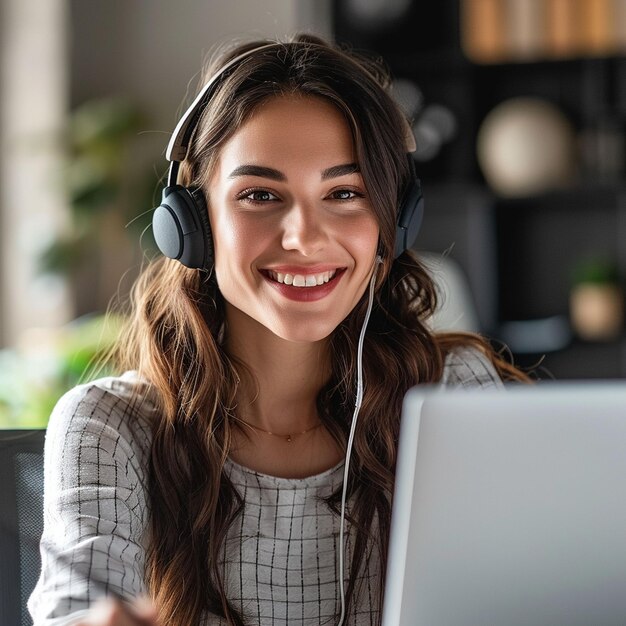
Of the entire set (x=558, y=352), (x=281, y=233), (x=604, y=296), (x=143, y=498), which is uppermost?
(x=281, y=233)

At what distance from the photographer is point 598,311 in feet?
12.2

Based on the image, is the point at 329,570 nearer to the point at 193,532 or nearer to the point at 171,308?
the point at 193,532

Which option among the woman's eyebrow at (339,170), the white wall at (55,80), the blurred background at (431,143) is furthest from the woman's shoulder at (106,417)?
the white wall at (55,80)

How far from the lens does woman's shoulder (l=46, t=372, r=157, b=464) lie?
1.22 metres

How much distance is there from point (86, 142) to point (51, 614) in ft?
10.4

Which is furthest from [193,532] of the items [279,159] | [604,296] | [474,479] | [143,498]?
[604,296]

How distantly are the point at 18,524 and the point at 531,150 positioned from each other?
→ 9.53 ft

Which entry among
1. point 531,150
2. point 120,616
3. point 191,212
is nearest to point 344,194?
point 191,212

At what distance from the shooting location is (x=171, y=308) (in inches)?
55.2

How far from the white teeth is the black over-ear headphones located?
4.1 inches

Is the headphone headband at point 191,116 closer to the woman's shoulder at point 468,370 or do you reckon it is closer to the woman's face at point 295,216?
the woman's face at point 295,216

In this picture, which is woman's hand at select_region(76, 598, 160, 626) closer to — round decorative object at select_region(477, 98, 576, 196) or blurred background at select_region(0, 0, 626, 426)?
blurred background at select_region(0, 0, 626, 426)

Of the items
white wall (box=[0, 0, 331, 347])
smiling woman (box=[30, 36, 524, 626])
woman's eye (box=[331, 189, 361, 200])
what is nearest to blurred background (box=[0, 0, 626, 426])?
white wall (box=[0, 0, 331, 347])

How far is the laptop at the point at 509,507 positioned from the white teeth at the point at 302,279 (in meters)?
0.53
